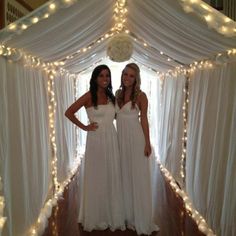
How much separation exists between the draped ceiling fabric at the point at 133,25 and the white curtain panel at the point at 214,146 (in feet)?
0.85

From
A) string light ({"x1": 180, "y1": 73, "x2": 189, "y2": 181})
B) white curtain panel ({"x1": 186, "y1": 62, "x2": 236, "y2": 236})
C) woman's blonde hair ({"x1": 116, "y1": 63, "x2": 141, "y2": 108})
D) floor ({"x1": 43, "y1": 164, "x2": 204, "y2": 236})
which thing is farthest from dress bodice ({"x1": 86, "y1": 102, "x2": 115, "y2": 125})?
string light ({"x1": 180, "y1": 73, "x2": 189, "y2": 181})

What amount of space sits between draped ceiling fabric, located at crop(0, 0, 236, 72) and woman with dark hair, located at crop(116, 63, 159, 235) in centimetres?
45

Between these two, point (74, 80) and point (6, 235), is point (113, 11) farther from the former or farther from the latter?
point (74, 80)

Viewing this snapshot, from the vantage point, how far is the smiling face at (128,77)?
3137 mm

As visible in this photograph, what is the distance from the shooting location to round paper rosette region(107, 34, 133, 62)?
3.94 m

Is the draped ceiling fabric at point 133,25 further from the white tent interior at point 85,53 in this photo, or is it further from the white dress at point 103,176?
the white dress at point 103,176

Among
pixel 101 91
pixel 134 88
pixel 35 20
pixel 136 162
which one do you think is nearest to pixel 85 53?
pixel 101 91

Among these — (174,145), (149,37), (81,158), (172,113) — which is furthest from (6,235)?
(81,158)

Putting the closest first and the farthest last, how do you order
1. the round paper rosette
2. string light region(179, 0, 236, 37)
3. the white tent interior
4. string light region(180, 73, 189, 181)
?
string light region(179, 0, 236, 37) < the white tent interior < the round paper rosette < string light region(180, 73, 189, 181)

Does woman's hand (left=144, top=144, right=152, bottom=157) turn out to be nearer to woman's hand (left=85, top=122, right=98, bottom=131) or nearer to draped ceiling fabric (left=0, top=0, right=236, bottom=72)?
woman's hand (left=85, top=122, right=98, bottom=131)

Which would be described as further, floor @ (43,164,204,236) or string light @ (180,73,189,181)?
string light @ (180,73,189,181)

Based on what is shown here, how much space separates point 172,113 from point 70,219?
2437 mm

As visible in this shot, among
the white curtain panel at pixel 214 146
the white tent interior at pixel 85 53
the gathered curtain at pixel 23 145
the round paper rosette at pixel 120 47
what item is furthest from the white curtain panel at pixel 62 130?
the white curtain panel at pixel 214 146

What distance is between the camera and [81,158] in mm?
6691
